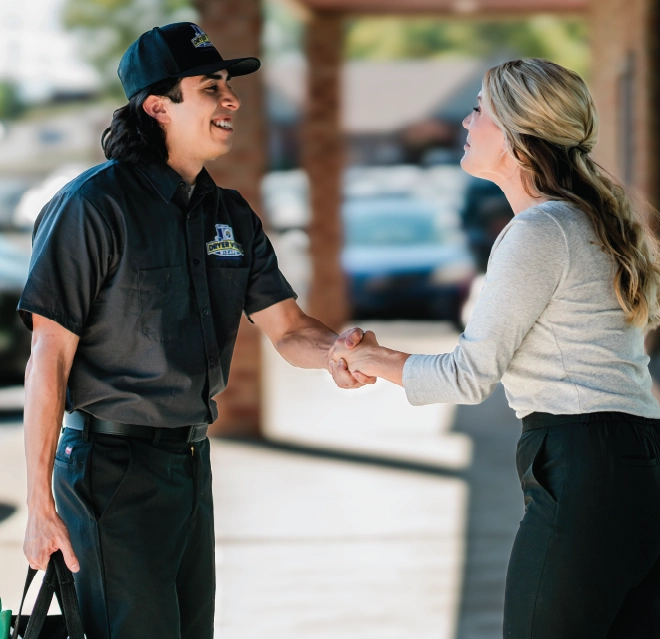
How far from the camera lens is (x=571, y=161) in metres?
2.55

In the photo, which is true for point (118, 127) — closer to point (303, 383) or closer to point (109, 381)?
point (109, 381)

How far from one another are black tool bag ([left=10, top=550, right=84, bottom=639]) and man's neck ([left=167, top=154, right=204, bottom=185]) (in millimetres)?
1033

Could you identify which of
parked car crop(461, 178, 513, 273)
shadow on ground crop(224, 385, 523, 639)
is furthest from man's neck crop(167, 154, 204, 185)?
parked car crop(461, 178, 513, 273)

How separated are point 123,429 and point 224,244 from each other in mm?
579

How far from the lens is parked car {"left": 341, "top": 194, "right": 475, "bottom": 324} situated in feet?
48.0

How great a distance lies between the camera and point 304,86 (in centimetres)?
1355

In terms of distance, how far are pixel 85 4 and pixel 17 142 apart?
14121 mm

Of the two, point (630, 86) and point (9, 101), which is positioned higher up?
point (9, 101)

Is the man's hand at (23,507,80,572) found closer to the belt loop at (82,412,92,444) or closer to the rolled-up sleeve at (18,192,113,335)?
the belt loop at (82,412,92,444)

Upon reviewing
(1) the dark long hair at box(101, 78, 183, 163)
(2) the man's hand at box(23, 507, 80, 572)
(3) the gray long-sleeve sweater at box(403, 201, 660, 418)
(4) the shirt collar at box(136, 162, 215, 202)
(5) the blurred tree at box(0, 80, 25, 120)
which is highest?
(5) the blurred tree at box(0, 80, 25, 120)

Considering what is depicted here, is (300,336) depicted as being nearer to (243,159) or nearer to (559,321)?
(559,321)

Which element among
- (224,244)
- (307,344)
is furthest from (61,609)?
(307,344)

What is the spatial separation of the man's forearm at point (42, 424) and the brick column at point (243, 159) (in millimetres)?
5331

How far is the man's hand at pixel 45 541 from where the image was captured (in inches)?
94.5
